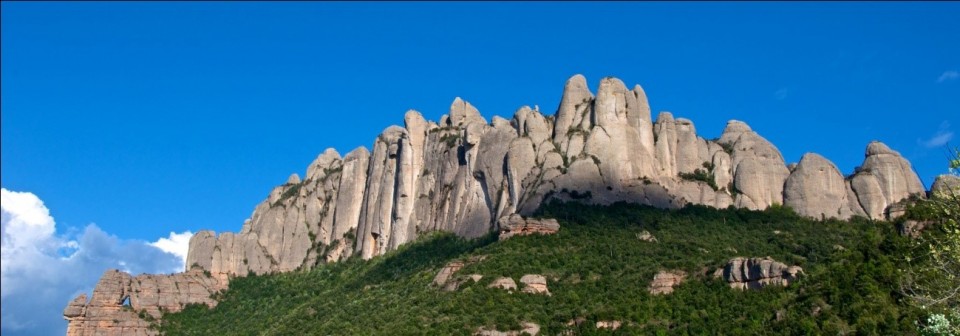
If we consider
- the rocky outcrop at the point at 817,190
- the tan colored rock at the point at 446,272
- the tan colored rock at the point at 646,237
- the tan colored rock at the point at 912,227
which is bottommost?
the tan colored rock at the point at 912,227

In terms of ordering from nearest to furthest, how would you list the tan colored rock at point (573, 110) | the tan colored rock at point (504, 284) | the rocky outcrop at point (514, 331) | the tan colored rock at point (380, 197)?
the rocky outcrop at point (514, 331), the tan colored rock at point (504, 284), the tan colored rock at point (573, 110), the tan colored rock at point (380, 197)

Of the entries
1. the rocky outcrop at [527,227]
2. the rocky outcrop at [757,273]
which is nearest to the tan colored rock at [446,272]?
the rocky outcrop at [527,227]

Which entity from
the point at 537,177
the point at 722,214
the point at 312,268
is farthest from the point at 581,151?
the point at 312,268

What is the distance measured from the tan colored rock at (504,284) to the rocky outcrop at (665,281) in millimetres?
9892

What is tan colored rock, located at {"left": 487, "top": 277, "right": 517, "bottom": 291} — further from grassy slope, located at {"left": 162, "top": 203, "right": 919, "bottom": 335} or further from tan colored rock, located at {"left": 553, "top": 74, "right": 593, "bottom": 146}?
tan colored rock, located at {"left": 553, "top": 74, "right": 593, "bottom": 146}

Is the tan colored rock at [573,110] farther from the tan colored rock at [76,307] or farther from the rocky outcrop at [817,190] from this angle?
the tan colored rock at [76,307]

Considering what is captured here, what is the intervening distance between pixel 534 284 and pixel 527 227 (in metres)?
12.6

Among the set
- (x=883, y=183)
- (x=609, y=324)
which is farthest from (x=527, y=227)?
(x=883, y=183)

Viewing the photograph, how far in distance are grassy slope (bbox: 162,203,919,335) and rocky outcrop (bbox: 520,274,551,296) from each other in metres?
0.77

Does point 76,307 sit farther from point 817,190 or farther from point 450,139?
point 817,190

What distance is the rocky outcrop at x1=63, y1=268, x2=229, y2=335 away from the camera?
116250 mm

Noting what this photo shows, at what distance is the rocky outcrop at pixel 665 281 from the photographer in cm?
8025

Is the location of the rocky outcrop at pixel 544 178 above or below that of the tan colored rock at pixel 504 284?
above

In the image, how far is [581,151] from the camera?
108062 mm
